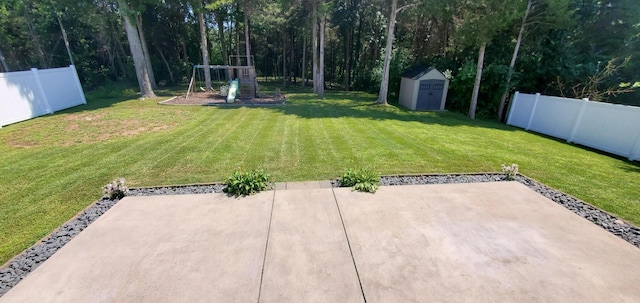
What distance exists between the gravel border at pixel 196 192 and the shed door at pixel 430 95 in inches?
379

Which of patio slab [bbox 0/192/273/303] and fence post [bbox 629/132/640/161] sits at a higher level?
fence post [bbox 629/132/640/161]

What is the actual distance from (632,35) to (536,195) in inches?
522

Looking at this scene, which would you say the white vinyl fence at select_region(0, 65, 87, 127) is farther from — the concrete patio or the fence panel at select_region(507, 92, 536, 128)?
the fence panel at select_region(507, 92, 536, 128)

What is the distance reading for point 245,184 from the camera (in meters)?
4.38

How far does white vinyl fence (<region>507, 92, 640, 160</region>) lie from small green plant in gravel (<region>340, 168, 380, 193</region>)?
788 cm

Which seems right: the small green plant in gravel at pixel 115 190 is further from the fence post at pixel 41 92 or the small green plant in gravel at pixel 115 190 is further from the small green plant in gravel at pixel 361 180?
the fence post at pixel 41 92

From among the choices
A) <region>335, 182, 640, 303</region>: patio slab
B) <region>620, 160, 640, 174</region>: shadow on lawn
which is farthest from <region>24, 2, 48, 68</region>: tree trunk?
<region>620, 160, 640, 174</region>: shadow on lawn

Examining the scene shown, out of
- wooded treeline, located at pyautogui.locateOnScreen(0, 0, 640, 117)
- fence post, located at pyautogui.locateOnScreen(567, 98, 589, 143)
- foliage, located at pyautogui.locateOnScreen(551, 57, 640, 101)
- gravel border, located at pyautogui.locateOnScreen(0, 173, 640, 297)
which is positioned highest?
wooded treeline, located at pyautogui.locateOnScreen(0, 0, 640, 117)

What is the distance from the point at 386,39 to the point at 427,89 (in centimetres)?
792

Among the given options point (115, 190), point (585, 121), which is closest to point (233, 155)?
point (115, 190)

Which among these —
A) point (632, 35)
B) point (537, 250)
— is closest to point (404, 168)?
point (537, 250)

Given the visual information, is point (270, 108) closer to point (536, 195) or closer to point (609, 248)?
point (536, 195)

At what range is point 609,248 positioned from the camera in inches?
121

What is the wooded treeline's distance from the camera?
11.1 m
